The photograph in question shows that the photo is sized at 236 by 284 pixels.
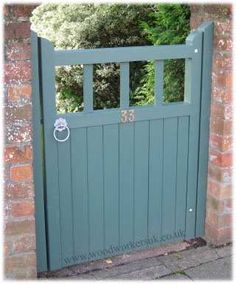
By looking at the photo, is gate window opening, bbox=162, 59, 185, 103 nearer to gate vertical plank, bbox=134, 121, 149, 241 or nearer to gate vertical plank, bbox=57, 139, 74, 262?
gate vertical plank, bbox=134, 121, 149, 241

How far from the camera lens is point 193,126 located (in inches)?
155

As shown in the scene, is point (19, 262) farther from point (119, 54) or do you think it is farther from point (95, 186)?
point (119, 54)

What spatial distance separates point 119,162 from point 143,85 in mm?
3271

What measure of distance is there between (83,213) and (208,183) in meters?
1.00

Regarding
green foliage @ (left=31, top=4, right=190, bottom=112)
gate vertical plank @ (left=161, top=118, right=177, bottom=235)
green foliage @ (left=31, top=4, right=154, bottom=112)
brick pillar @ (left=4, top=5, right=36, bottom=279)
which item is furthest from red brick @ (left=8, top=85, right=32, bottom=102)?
green foliage @ (left=31, top=4, right=154, bottom=112)

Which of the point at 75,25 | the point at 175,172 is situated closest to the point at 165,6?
the point at 175,172

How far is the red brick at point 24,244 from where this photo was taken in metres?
3.31

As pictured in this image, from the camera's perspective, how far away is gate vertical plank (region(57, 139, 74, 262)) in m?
3.55

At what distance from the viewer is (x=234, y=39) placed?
3.69 m

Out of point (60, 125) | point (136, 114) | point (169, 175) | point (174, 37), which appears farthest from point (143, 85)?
point (60, 125)

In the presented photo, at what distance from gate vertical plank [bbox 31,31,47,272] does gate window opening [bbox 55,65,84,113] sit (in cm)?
445

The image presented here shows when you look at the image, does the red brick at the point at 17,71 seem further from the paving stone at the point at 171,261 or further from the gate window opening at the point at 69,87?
the gate window opening at the point at 69,87

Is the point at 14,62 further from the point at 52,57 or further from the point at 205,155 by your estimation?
the point at 205,155

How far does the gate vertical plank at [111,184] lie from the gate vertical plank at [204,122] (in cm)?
68
